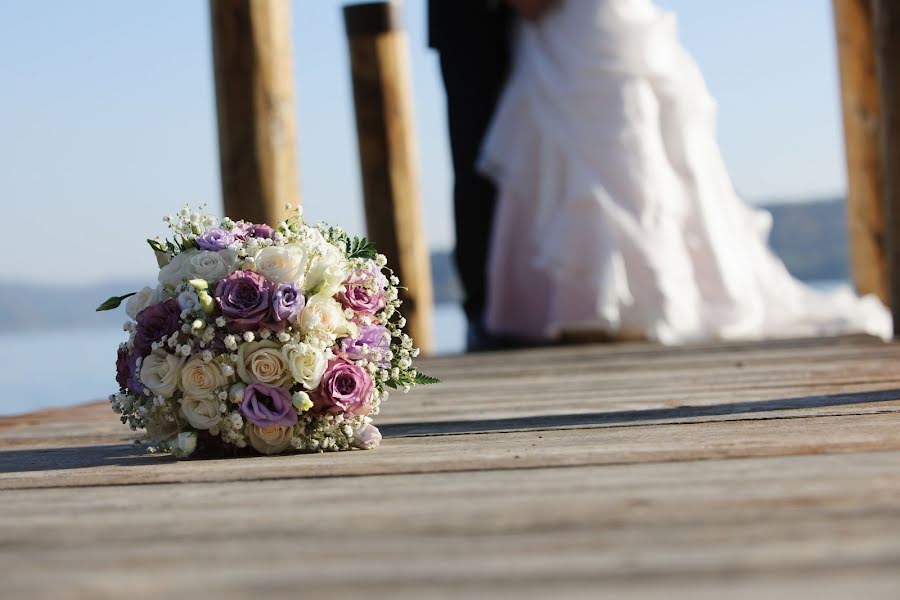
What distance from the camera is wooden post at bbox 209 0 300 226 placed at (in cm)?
398

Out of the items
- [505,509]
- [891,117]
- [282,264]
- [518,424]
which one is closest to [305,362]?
[282,264]

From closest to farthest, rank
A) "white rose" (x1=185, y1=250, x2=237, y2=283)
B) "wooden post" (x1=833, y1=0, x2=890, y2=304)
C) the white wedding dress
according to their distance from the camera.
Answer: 1. "white rose" (x1=185, y1=250, x2=237, y2=283)
2. the white wedding dress
3. "wooden post" (x1=833, y1=0, x2=890, y2=304)

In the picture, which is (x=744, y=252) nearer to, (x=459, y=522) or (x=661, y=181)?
(x=661, y=181)

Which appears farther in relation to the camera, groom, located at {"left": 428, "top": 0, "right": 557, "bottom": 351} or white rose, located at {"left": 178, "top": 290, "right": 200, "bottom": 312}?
groom, located at {"left": 428, "top": 0, "right": 557, "bottom": 351}

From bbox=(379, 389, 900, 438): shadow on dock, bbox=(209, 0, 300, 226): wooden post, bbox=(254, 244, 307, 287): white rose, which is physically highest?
bbox=(209, 0, 300, 226): wooden post

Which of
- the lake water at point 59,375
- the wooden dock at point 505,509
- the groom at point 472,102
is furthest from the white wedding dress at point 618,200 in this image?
the wooden dock at point 505,509

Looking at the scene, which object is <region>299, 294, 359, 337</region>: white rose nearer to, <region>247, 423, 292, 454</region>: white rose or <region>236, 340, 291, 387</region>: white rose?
<region>236, 340, 291, 387</region>: white rose

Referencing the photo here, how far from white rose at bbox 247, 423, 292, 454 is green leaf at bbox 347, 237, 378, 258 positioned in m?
0.33

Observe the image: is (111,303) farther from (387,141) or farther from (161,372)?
(387,141)

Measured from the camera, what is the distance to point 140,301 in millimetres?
2064

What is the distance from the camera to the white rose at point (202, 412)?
1.92m

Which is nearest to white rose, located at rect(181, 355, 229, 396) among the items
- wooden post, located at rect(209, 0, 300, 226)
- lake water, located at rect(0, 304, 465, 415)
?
wooden post, located at rect(209, 0, 300, 226)

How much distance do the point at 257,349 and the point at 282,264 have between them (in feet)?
0.48

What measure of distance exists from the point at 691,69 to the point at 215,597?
4.08 m
